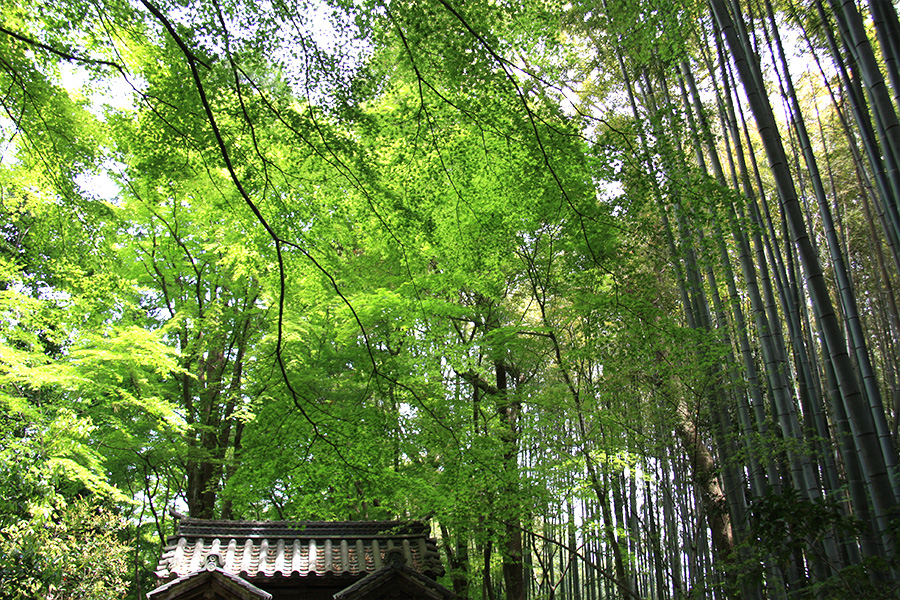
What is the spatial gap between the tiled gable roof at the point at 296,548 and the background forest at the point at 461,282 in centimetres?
39

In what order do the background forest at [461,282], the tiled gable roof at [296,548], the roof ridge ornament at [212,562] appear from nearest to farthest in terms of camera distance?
the background forest at [461,282]
the roof ridge ornament at [212,562]
the tiled gable roof at [296,548]

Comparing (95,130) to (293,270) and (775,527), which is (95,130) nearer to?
(293,270)

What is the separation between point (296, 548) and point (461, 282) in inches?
143

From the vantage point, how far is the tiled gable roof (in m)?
6.06

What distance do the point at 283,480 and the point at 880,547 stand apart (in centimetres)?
550

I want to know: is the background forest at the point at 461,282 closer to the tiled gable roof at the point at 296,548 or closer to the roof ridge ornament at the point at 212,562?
the tiled gable roof at the point at 296,548

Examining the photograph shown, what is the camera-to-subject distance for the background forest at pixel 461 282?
3.19m

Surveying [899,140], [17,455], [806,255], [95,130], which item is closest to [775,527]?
[806,255]

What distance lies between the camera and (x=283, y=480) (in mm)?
6359

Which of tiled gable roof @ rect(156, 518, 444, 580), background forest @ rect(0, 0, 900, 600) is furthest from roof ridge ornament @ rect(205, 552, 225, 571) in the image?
background forest @ rect(0, 0, 900, 600)

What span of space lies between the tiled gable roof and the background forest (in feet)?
1.29

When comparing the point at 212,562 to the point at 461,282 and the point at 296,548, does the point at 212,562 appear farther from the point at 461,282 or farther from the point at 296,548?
the point at 461,282

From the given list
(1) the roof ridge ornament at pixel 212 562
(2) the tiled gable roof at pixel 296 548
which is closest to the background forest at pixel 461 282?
(2) the tiled gable roof at pixel 296 548

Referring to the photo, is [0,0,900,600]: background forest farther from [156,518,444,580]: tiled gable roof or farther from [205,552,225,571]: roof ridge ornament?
[205,552,225,571]: roof ridge ornament
